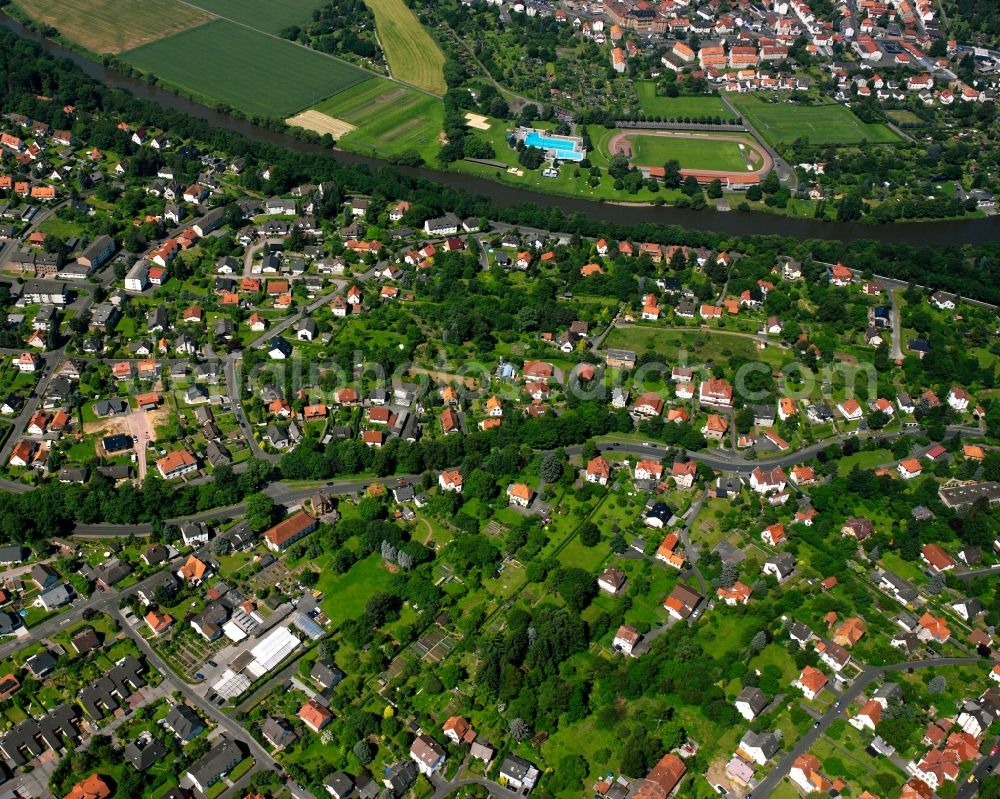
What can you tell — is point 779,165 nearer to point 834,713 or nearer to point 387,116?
point 387,116

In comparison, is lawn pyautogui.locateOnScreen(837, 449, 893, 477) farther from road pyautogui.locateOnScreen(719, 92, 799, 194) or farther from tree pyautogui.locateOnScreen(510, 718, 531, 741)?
road pyautogui.locateOnScreen(719, 92, 799, 194)

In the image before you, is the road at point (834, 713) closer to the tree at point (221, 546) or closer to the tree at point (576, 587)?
the tree at point (576, 587)

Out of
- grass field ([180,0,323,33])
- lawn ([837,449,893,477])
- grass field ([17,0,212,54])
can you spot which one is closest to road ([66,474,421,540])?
lawn ([837,449,893,477])

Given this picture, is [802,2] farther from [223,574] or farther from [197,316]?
[223,574]

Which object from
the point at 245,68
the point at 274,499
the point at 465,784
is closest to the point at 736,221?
the point at 274,499

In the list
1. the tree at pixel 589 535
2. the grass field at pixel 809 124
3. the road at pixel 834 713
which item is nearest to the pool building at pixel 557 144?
the grass field at pixel 809 124

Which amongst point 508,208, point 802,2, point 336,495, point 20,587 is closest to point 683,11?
point 802,2
